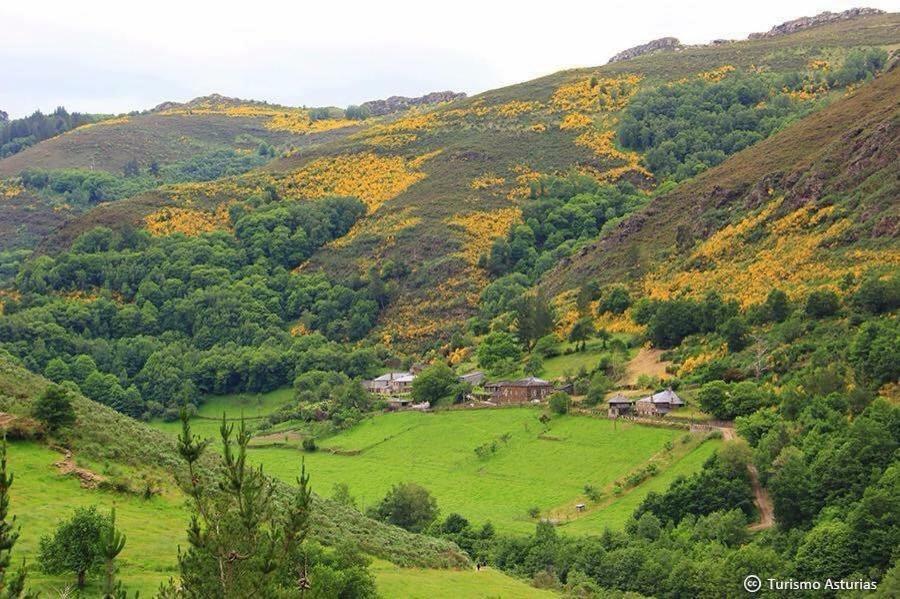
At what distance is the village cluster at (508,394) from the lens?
66.3 metres

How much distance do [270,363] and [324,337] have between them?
856 cm

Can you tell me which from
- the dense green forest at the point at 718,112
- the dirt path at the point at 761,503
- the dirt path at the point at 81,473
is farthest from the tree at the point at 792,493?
the dense green forest at the point at 718,112

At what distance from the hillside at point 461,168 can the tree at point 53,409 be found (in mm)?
72918

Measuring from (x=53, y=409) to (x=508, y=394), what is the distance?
154ft

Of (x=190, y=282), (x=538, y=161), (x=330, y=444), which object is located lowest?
(x=330, y=444)

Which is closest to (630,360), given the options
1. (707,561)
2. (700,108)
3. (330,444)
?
(330,444)

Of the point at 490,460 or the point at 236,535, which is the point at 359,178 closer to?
the point at 490,460

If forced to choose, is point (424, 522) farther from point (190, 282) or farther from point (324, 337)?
point (190, 282)

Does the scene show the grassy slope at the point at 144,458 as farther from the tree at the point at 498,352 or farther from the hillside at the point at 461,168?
the hillside at the point at 461,168

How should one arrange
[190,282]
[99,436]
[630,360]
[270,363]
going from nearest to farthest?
[99,436] < [630,360] < [270,363] < [190,282]

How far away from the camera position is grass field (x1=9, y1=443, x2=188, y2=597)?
28.3m

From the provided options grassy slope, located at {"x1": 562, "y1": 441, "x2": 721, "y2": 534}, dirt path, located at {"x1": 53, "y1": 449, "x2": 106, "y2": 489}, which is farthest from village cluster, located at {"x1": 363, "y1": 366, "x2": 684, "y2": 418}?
dirt path, located at {"x1": 53, "y1": 449, "x2": 106, "y2": 489}

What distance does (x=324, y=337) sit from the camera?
375 feet

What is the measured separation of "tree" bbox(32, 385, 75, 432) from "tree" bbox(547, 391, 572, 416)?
129 feet
